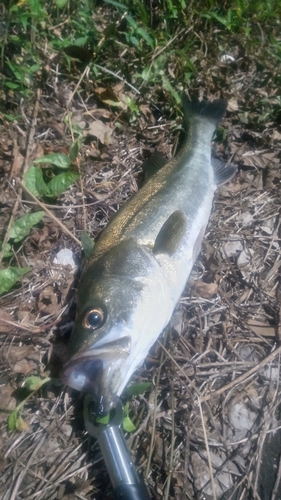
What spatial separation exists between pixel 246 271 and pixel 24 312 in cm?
186


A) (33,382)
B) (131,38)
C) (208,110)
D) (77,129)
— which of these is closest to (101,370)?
(33,382)

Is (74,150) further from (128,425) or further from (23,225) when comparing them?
(128,425)

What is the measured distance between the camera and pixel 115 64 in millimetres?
3990

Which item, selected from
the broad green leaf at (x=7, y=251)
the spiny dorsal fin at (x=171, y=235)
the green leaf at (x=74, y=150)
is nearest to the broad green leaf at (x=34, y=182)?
the green leaf at (x=74, y=150)

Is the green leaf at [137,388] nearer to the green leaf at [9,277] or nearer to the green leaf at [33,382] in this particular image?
the green leaf at [33,382]

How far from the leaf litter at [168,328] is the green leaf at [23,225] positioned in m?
0.06

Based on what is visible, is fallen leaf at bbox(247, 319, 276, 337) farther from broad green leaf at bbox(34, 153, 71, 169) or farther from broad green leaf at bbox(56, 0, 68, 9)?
broad green leaf at bbox(56, 0, 68, 9)

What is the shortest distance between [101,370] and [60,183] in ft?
5.61

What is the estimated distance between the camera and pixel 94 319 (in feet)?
7.93

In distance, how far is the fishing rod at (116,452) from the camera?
8.03 ft

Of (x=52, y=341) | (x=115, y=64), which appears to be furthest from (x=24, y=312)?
(x=115, y=64)

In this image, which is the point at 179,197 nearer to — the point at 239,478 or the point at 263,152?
the point at 263,152

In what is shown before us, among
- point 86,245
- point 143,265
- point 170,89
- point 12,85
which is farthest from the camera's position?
point 170,89

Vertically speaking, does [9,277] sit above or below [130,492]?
above
